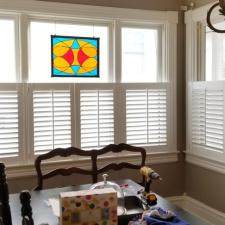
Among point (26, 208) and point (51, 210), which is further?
point (51, 210)

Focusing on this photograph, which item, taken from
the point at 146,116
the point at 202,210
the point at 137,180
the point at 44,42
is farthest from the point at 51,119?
the point at 202,210

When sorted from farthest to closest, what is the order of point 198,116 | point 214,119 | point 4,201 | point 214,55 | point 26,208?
point 198,116 < point 214,55 < point 214,119 < point 26,208 < point 4,201

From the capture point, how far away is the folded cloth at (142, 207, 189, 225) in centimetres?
153

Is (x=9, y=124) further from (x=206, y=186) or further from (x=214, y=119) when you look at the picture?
(x=206, y=186)

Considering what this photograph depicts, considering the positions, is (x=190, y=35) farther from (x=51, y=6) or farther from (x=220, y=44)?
(x=51, y=6)

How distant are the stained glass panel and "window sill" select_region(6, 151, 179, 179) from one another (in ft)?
2.79

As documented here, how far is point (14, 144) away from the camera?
301 cm

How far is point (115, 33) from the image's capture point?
3.37 m

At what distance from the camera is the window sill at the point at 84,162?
3.04 m

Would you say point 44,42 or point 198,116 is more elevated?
point 44,42

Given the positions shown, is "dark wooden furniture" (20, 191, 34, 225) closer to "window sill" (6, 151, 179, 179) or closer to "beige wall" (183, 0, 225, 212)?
"window sill" (6, 151, 179, 179)

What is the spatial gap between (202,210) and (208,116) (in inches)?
39.6

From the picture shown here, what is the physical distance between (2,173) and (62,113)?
78.3 inches

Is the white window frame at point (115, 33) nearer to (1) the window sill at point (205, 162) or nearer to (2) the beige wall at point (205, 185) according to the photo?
(1) the window sill at point (205, 162)
